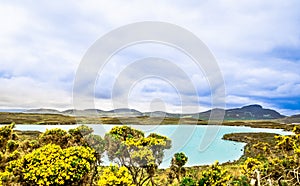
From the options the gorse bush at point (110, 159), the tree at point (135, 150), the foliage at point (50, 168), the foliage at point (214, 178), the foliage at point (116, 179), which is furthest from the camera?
the tree at point (135, 150)

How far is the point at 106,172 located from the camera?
6.86 meters

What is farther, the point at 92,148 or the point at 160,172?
the point at 160,172

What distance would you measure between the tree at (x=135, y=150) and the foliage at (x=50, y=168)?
1.68 metres

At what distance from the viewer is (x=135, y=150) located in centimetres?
871

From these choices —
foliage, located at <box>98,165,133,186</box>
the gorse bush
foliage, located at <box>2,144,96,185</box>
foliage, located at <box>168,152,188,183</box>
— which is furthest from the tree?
foliage, located at <box>98,165,133,186</box>

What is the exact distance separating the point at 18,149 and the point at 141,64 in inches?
199

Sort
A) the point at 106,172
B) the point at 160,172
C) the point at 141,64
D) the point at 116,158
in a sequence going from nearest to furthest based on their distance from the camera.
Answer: the point at 106,172 < the point at 116,158 < the point at 141,64 < the point at 160,172

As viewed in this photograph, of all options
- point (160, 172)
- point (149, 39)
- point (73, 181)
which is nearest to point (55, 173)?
point (73, 181)

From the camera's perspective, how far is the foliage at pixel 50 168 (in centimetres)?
684

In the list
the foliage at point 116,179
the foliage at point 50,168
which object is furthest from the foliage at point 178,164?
the foliage at point 50,168

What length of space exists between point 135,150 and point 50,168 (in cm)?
272

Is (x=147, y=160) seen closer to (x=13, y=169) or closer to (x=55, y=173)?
(x=55, y=173)

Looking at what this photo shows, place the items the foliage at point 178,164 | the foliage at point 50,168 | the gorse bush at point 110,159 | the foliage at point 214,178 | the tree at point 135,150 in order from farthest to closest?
the foliage at point 178,164 < the tree at point 135,150 < the foliage at point 214,178 < the gorse bush at point 110,159 < the foliage at point 50,168

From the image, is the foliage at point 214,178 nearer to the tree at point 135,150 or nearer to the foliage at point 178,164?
the tree at point 135,150
